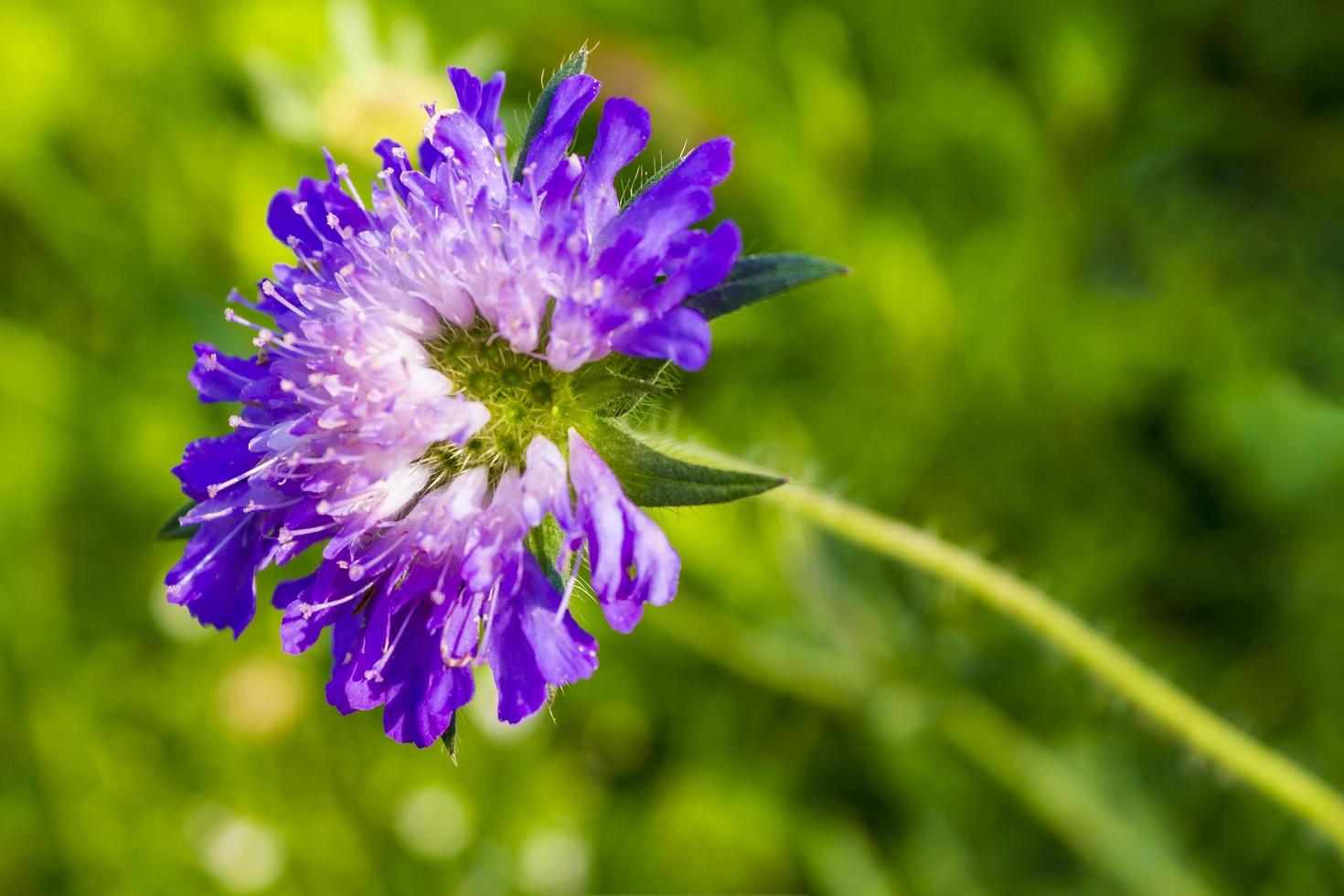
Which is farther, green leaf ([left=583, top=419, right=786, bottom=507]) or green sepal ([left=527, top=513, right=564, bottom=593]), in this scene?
green sepal ([left=527, top=513, right=564, bottom=593])

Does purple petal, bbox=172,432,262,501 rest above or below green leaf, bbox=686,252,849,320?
below

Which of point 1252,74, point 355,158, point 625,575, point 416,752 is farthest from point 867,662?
point 1252,74

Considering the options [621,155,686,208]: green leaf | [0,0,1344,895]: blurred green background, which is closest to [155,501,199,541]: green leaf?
[621,155,686,208]: green leaf

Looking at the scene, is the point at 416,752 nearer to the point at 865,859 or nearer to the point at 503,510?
the point at 865,859

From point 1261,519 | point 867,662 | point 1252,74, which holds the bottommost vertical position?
point 867,662

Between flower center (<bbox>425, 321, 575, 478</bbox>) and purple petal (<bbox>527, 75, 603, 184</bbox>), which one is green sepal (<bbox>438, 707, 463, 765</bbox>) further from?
purple petal (<bbox>527, 75, 603, 184</bbox>)

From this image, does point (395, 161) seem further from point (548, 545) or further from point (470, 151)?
point (548, 545)

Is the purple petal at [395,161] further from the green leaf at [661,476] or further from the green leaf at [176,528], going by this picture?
the green leaf at [176,528]
